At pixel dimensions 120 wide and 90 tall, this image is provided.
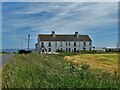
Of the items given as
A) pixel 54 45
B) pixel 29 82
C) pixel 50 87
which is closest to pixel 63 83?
pixel 50 87

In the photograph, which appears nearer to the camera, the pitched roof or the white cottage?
the white cottage

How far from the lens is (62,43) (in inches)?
3465

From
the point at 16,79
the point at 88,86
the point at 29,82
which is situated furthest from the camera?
the point at 16,79

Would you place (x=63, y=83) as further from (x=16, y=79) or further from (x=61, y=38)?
(x=61, y=38)

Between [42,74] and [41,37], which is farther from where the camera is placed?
[41,37]

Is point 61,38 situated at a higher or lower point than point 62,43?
higher

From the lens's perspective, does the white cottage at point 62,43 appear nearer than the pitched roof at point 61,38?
Yes

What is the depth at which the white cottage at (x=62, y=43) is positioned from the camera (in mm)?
86312

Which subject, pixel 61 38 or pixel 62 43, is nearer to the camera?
pixel 62 43

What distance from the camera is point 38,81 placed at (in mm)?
9461

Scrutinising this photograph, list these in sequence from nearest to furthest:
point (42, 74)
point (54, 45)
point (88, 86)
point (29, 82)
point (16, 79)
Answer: point (88, 86), point (29, 82), point (16, 79), point (42, 74), point (54, 45)

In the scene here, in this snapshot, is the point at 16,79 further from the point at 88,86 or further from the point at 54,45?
the point at 54,45

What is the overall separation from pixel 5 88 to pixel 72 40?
8022cm

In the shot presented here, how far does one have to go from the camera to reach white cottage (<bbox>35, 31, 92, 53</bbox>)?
86312 millimetres
